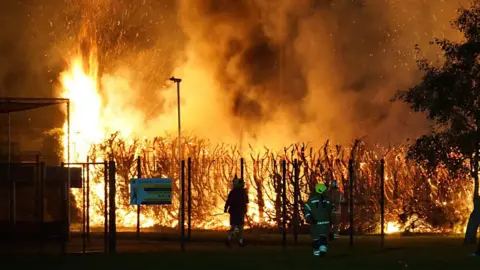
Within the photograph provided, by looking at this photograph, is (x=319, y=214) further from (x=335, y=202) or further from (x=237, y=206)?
(x=335, y=202)

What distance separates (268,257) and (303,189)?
10878 mm

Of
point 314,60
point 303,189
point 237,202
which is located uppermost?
point 314,60

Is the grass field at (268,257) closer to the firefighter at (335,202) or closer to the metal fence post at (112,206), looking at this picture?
the metal fence post at (112,206)

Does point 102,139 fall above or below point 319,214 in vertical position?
above

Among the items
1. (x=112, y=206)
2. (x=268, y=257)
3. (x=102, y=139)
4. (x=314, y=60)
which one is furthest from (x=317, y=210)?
(x=314, y=60)

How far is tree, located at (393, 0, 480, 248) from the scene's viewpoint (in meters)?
24.7

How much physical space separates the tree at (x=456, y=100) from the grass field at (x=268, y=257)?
8.09ft

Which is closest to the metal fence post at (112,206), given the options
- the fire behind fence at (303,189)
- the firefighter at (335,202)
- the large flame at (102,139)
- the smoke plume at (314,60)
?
the large flame at (102,139)

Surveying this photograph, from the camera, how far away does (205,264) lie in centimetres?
2170

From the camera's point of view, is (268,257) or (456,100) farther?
(456,100)

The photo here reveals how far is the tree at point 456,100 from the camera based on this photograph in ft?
80.9

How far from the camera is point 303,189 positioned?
34.2 m

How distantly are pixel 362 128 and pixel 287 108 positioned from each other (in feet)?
19.5

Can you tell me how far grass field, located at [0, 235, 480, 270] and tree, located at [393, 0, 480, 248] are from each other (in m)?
2.47
